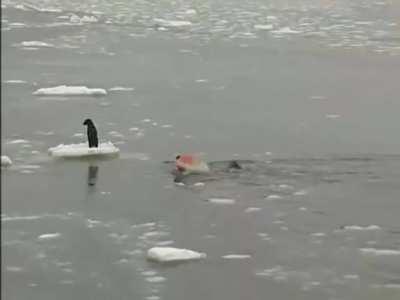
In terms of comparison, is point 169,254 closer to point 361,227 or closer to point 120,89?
point 361,227

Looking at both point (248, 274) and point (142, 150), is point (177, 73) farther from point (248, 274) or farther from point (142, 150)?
point (248, 274)

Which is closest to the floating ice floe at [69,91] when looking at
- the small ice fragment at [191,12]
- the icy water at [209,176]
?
the icy water at [209,176]

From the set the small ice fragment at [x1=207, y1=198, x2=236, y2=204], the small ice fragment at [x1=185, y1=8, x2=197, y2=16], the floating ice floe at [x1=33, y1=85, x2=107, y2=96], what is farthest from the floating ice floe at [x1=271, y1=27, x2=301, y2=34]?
the small ice fragment at [x1=207, y1=198, x2=236, y2=204]

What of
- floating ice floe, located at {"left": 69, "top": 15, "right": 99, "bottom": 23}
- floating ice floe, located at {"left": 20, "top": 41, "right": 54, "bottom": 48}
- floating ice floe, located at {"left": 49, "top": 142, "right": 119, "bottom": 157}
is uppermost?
floating ice floe, located at {"left": 69, "top": 15, "right": 99, "bottom": 23}

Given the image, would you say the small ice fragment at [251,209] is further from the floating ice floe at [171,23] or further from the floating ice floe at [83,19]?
the floating ice floe at [83,19]

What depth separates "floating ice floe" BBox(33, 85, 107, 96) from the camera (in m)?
9.87

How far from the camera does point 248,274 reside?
184 inches

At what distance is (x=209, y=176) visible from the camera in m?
6.79

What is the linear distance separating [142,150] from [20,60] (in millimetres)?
5441

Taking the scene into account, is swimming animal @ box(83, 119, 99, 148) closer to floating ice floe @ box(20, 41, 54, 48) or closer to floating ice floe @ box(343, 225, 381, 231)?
floating ice floe @ box(343, 225, 381, 231)

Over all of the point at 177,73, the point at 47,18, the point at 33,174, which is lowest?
the point at 33,174

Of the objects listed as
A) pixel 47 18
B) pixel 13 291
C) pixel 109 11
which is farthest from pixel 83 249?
pixel 109 11

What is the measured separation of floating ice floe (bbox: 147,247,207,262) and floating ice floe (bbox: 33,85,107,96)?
537cm

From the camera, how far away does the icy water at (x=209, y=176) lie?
4.48 metres
